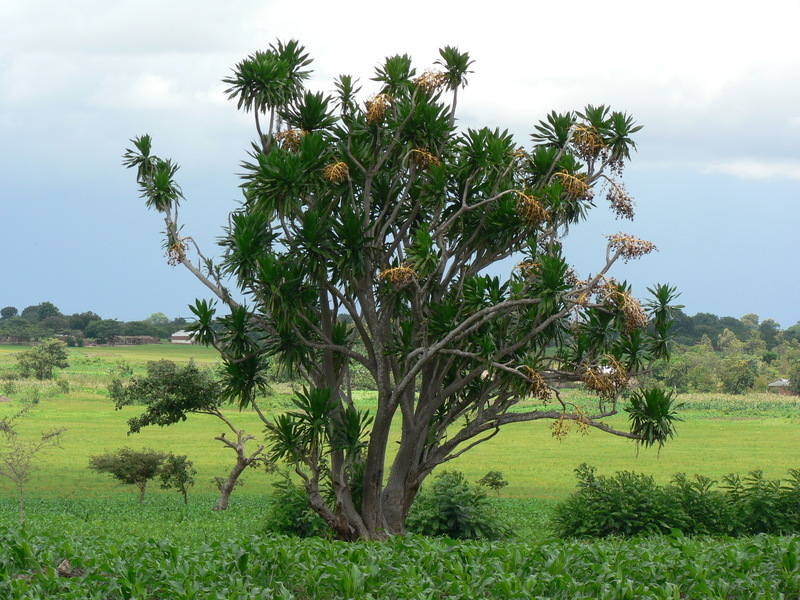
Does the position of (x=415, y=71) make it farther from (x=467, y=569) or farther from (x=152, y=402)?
(x=152, y=402)

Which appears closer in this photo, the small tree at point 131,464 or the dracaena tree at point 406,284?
the dracaena tree at point 406,284

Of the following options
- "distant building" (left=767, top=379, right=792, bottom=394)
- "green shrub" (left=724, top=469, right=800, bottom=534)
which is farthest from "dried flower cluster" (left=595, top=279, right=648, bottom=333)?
"distant building" (left=767, top=379, right=792, bottom=394)

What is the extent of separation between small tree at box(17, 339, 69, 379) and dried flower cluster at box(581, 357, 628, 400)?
7527cm

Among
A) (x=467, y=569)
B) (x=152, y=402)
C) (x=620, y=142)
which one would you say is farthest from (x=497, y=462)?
(x=467, y=569)

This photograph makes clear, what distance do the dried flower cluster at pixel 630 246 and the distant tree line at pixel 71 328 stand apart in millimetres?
114916

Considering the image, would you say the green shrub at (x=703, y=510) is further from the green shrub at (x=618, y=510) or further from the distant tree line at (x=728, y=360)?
the distant tree line at (x=728, y=360)

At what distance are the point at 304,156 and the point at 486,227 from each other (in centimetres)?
392

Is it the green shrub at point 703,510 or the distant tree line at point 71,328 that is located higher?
the distant tree line at point 71,328

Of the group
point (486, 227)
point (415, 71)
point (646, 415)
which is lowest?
point (646, 415)

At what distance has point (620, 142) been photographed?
18.1 meters

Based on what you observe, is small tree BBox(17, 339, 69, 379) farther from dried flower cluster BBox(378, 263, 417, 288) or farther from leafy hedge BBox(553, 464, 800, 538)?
dried flower cluster BBox(378, 263, 417, 288)

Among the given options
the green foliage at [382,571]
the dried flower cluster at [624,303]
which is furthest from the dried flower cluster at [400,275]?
the green foliage at [382,571]

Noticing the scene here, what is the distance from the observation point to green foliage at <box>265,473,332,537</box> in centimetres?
1870

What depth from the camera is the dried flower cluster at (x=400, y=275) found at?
15.3m
